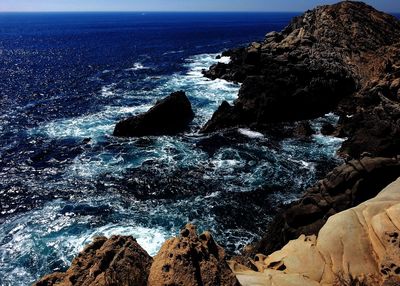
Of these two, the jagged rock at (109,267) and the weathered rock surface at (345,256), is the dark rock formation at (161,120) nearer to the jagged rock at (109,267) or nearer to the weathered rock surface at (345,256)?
the weathered rock surface at (345,256)

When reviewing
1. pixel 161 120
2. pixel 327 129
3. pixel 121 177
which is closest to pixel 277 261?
pixel 121 177

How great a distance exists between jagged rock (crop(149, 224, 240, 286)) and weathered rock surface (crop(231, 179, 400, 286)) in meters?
1.46

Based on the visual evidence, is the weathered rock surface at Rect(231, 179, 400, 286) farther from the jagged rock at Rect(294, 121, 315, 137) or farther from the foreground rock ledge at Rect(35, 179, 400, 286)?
the jagged rock at Rect(294, 121, 315, 137)

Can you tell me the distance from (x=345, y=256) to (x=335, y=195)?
7.80m

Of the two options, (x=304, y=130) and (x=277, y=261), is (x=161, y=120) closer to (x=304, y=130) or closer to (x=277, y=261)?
(x=304, y=130)

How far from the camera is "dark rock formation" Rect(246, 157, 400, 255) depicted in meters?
23.0

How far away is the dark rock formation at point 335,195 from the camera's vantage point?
22984 millimetres

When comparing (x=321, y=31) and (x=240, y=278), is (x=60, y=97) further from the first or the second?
(x=240, y=278)

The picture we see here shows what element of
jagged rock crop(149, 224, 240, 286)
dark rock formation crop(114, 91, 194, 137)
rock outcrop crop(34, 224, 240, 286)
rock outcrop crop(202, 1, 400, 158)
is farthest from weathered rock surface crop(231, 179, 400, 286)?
dark rock formation crop(114, 91, 194, 137)

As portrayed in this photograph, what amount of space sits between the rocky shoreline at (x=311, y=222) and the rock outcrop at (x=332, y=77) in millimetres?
185

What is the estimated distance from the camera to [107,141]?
47.7m

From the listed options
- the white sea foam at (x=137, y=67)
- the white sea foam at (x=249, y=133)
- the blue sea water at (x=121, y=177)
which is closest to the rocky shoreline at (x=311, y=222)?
the white sea foam at (x=249, y=133)

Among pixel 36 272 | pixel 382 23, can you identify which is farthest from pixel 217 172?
pixel 382 23

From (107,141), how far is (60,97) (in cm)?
2680
